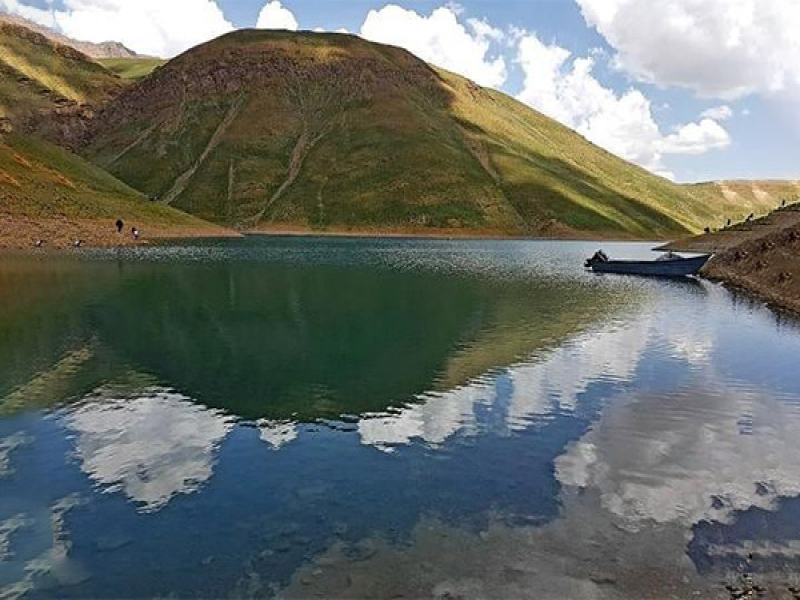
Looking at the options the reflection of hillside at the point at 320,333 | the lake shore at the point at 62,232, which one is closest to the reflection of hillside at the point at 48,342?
the reflection of hillside at the point at 320,333

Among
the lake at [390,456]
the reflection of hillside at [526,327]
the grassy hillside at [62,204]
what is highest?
the grassy hillside at [62,204]

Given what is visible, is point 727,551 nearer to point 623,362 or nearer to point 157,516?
point 157,516

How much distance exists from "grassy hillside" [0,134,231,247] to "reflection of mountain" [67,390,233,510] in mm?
100167

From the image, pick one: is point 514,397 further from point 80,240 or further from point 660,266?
point 80,240

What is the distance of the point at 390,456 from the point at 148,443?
9264 millimetres

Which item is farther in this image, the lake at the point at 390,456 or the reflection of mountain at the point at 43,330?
the reflection of mountain at the point at 43,330

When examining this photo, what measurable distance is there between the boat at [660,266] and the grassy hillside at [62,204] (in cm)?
9201

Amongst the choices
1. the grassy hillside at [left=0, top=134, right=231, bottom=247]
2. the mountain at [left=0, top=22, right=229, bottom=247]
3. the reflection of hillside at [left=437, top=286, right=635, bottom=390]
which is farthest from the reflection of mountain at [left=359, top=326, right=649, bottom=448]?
the mountain at [left=0, top=22, right=229, bottom=247]

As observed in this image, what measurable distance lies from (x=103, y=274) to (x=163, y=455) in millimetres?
61927

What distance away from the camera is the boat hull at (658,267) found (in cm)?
10619

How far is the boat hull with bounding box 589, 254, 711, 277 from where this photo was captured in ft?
348

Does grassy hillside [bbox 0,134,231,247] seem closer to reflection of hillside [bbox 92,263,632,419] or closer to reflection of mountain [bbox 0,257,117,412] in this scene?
reflection of mountain [bbox 0,257,117,412]

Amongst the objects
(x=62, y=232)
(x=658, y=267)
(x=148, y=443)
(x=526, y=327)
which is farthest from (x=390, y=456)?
(x=62, y=232)

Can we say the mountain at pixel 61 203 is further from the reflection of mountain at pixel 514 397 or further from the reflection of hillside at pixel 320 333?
the reflection of mountain at pixel 514 397
